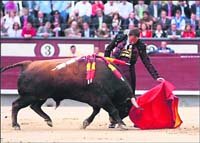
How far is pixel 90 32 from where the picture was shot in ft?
52.1

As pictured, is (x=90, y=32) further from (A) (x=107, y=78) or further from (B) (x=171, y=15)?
(A) (x=107, y=78)

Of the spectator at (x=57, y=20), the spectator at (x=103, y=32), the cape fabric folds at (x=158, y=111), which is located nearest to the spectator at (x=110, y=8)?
the spectator at (x=103, y=32)

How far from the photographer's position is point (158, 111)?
1059 cm

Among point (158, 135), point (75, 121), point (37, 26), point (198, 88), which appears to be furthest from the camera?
point (37, 26)

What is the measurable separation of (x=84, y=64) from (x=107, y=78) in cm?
37

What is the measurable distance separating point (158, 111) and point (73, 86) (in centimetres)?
129

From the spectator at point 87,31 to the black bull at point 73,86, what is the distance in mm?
5371

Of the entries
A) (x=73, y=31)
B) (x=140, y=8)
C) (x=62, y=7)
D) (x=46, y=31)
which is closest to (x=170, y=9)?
(x=140, y=8)

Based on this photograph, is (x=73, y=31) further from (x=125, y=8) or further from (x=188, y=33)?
(x=188, y=33)

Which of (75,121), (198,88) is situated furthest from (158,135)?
(198,88)

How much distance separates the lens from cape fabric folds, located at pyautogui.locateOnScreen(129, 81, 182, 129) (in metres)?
10.5

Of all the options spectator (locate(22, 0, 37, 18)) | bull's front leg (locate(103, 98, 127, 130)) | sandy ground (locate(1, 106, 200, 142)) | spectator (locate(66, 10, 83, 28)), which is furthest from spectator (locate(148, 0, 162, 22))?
bull's front leg (locate(103, 98, 127, 130))

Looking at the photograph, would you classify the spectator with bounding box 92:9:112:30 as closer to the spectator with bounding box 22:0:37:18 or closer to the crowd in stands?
the crowd in stands

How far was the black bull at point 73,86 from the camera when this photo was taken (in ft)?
33.4
